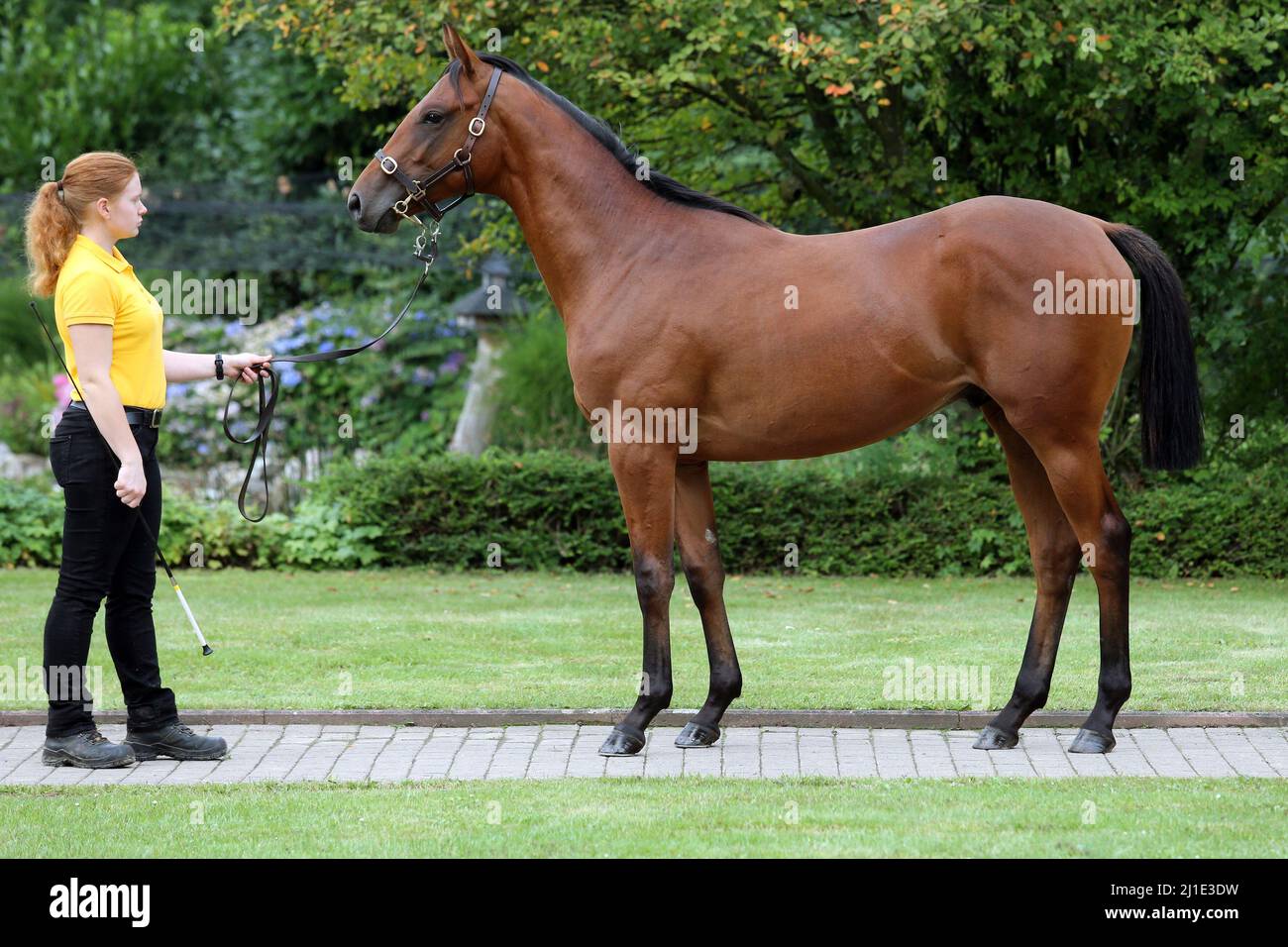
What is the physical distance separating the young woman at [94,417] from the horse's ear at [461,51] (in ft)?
4.19

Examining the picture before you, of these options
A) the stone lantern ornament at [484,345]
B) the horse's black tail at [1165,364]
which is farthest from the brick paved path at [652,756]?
the stone lantern ornament at [484,345]

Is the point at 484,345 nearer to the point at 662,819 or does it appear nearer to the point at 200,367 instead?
the point at 200,367

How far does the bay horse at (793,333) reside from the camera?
5.95 meters

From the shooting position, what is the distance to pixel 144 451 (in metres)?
5.91

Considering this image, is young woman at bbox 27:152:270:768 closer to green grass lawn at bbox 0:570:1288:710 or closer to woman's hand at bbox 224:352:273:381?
woman's hand at bbox 224:352:273:381

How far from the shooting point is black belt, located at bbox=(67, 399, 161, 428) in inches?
230

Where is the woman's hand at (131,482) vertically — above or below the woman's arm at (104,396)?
below

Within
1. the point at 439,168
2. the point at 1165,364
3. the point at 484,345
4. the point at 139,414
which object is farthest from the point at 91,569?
the point at 484,345

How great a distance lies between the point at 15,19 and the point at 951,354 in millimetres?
20039

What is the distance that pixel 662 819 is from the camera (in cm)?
500

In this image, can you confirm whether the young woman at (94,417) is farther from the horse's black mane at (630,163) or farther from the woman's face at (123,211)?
the horse's black mane at (630,163)

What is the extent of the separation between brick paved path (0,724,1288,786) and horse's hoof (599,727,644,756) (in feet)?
0.15

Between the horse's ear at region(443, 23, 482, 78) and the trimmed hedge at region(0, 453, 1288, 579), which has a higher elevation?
the horse's ear at region(443, 23, 482, 78)

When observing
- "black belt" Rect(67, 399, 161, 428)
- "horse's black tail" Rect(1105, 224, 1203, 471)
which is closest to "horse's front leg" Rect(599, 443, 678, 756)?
→ "black belt" Rect(67, 399, 161, 428)
